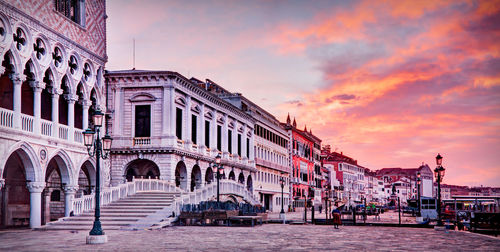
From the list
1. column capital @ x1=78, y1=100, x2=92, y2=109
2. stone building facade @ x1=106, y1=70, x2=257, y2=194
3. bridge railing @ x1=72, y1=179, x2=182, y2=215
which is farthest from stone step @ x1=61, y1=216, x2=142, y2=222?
stone building facade @ x1=106, y1=70, x2=257, y2=194

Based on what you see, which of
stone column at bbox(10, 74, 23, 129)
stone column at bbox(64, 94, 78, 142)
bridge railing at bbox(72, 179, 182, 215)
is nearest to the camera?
stone column at bbox(10, 74, 23, 129)

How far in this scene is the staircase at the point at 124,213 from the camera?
92.2 feet

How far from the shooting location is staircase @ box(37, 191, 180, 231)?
28.1m

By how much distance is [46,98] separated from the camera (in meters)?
33.8

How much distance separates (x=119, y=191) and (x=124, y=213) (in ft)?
10.6

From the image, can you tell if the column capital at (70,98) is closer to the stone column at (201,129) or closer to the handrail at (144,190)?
the handrail at (144,190)

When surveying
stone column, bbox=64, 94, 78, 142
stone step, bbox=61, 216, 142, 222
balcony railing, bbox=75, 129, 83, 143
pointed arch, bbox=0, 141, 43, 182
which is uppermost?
stone column, bbox=64, 94, 78, 142

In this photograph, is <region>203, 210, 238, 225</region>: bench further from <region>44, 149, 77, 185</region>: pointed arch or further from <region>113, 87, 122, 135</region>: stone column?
<region>113, 87, 122, 135</region>: stone column

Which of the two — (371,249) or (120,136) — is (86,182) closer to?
(120,136)

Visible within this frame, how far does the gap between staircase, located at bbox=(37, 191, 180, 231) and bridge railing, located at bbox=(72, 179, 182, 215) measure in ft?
1.31

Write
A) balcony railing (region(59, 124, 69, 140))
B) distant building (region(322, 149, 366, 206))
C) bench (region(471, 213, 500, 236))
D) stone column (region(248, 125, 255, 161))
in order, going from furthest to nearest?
distant building (region(322, 149, 366, 206)), stone column (region(248, 125, 255, 161)), balcony railing (region(59, 124, 69, 140)), bench (region(471, 213, 500, 236))

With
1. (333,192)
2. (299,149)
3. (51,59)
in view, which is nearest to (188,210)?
(51,59)

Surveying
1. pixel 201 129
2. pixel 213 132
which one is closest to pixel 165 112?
pixel 201 129

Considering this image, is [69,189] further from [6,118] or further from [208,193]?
[208,193]
